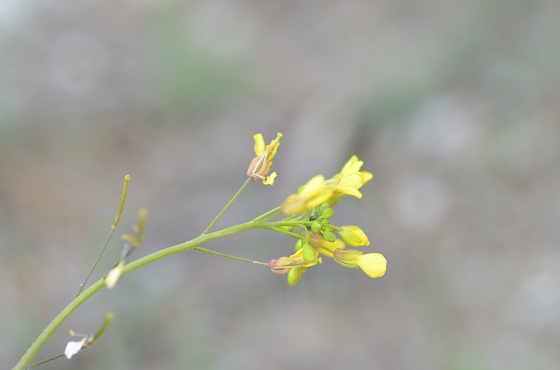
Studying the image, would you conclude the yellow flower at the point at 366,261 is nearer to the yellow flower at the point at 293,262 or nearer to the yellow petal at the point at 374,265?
the yellow petal at the point at 374,265

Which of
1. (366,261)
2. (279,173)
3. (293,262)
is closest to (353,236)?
(366,261)

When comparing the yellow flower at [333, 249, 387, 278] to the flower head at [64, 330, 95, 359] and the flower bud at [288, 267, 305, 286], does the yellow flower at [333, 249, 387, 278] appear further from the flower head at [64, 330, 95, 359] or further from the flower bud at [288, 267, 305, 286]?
the flower head at [64, 330, 95, 359]

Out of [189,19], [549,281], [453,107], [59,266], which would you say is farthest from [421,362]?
[189,19]

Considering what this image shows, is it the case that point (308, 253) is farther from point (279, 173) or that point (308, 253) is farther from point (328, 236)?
point (279, 173)

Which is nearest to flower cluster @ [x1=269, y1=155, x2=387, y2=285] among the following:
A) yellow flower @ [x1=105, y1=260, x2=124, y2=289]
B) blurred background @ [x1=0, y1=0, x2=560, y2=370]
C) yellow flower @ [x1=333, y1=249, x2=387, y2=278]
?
yellow flower @ [x1=333, y1=249, x2=387, y2=278]

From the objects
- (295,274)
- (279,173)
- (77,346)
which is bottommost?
(77,346)

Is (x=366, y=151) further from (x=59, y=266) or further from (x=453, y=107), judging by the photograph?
(x=59, y=266)

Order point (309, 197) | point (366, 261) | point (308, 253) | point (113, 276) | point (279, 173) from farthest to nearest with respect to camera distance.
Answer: point (279, 173) → point (366, 261) → point (308, 253) → point (309, 197) → point (113, 276)
